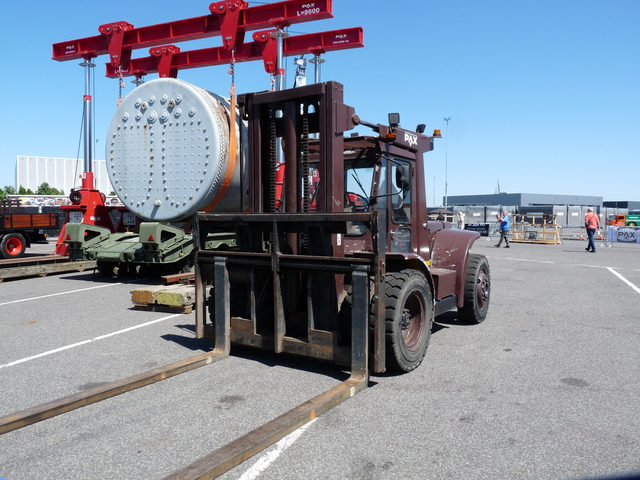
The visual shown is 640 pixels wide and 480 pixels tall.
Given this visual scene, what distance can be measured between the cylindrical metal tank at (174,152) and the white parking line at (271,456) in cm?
610

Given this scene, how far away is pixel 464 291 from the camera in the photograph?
296 inches

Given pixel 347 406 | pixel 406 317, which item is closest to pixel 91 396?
pixel 347 406

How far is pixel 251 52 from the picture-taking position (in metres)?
14.2

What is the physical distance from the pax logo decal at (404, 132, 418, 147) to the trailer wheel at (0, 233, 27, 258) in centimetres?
1506

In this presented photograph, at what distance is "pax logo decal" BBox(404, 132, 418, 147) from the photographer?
20.7ft

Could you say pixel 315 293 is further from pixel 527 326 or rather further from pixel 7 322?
pixel 7 322

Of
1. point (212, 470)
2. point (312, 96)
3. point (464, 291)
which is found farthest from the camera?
point (464, 291)

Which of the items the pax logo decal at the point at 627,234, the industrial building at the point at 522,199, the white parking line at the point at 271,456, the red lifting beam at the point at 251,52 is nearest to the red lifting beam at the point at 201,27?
the red lifting beam at the point at 251,52

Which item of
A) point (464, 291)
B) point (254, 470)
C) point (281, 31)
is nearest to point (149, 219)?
point (281, 31)

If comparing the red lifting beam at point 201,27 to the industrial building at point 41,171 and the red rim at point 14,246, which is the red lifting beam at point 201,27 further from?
the industrial building at point 41,171

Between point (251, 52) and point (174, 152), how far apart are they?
5453mm

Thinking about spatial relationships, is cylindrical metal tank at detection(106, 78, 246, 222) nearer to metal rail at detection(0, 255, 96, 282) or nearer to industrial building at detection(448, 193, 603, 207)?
metal rail at detection(0, 255, 96, 282)

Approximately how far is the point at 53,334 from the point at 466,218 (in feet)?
131

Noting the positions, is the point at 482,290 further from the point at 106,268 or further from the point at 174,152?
the point at 106,268
